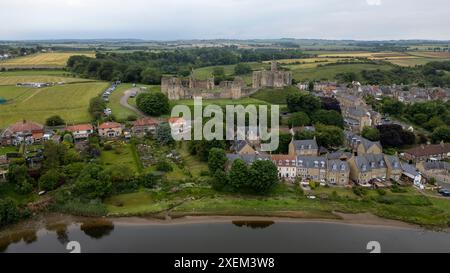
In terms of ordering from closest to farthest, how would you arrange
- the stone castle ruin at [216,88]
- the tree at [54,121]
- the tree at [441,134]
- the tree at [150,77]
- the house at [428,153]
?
the house at [428,153]
the tree at [441,134]
the tree at [54,121]
the stone castle ruin at [216,88]
the tree at [150,77]

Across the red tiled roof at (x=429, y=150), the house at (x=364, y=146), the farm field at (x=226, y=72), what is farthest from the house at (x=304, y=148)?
the farm field at (x=226, y=72)

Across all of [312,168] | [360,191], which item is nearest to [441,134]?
[360,191]

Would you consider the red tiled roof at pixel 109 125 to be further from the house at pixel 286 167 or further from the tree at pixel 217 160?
the house at pixel 286 167

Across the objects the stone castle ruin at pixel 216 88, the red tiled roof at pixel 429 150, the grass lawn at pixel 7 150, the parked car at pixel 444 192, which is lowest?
the parked car at pixel 444 192

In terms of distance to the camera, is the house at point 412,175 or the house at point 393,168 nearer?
the house at point 412,175

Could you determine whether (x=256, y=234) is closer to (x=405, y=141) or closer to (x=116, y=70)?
(x=405, y=141)

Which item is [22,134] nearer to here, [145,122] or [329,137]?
[145,122]
